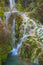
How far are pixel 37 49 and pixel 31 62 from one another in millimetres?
505

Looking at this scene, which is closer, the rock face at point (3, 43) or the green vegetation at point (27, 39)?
the green vegetation at point (27, 39)

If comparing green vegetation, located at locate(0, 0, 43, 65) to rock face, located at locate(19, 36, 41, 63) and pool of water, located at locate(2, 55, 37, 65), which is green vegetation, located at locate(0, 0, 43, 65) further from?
pool of water, located at locate(2, 55, 37, 65)

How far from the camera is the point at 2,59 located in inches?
344

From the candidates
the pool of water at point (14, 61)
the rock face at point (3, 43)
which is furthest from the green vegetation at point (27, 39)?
the pool of water at point (14, 61)

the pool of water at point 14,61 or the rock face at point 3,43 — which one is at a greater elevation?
the rock face at point 3,43

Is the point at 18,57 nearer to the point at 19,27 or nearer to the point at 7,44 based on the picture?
the point at 7,44

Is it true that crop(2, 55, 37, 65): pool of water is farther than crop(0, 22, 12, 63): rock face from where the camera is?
No

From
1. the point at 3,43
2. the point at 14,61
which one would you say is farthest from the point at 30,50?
the point at 3,43

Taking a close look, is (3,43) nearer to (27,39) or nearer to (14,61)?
(14,61)

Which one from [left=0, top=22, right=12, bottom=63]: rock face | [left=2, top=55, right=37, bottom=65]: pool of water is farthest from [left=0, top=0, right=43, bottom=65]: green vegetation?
[left=2, top=55, right=37, bottom=65]: pool of water

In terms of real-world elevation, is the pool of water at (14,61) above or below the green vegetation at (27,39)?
below

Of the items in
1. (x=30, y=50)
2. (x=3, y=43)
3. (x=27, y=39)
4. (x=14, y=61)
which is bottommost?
(x=14, y=61)

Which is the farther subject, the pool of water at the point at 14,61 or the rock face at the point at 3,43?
the rock face at the point at 3,43

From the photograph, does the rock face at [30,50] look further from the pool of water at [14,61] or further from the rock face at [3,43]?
the rock face at [3,43]
